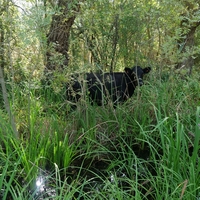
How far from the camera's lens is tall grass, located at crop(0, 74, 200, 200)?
1.87 metres

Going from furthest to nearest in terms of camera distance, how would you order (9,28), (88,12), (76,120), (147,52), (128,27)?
(128,27), (147,52), (76,120), (88,12), (9,28)

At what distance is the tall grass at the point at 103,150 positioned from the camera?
6.14 ft

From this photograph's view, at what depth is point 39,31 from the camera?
7.18 feet

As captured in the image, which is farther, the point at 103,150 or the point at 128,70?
the point at 128,70

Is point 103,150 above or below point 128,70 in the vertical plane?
below

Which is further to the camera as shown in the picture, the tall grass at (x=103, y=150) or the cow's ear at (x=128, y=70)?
the cow's ear at (x=128, y=70)

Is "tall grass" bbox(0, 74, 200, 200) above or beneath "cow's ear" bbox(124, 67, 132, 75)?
beneath

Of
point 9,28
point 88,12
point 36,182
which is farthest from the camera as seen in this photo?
point 88,12

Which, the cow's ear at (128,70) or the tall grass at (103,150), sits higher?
the cow's ear at (128,70)

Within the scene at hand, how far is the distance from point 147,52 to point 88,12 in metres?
1.30

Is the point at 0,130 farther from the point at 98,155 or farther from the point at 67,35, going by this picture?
the point at 67,35

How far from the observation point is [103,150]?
101 inches

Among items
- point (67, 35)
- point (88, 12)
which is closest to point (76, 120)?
point (88, 12)

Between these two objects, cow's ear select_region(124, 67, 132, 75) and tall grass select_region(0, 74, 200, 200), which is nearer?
tall grass select_region(0, 74, 200, 200)
